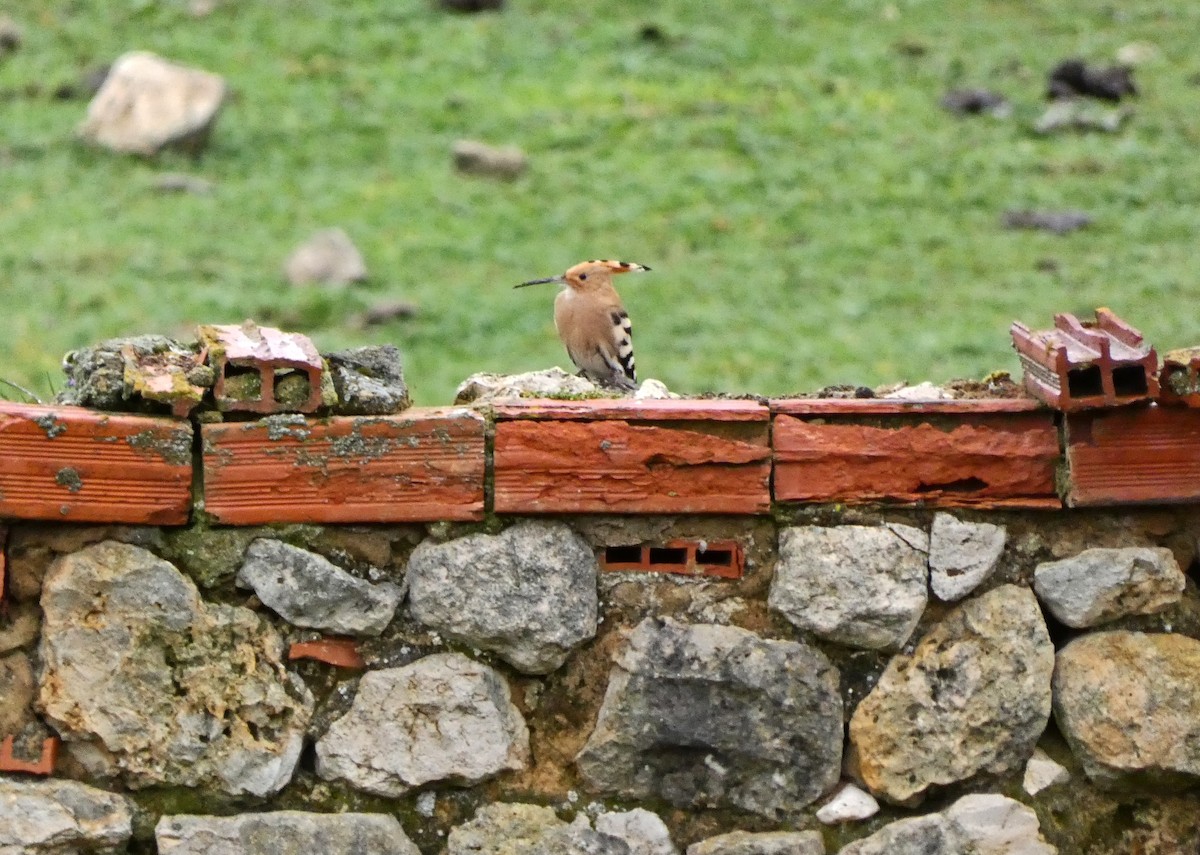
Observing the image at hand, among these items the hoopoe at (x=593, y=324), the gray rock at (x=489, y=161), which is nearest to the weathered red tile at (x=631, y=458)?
the hoopoe at (x=593, y=324)

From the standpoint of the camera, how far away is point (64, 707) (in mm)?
3361

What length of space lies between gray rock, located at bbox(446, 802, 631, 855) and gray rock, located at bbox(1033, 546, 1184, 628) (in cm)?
96

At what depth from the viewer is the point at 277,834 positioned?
11.2 feet

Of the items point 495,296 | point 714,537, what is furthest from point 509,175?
point 714,537

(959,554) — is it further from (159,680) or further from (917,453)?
(159,680)

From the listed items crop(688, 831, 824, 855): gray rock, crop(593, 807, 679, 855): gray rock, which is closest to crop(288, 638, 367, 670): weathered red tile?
crop(593, 807, 679, 855): gray rock

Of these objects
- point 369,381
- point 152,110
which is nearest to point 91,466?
point 369,381

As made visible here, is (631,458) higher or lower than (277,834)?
higher

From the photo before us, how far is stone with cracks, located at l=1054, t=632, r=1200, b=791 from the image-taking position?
11.7 ft

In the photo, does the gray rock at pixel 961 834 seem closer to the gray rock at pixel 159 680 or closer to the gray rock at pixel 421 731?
the gray rock at pixel 421 731

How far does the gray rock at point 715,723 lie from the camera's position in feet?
11.5

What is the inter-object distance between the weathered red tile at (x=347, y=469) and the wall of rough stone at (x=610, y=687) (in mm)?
56

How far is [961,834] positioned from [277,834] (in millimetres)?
1273

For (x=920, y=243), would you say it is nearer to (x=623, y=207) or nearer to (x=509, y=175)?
(x=623, y=207)
